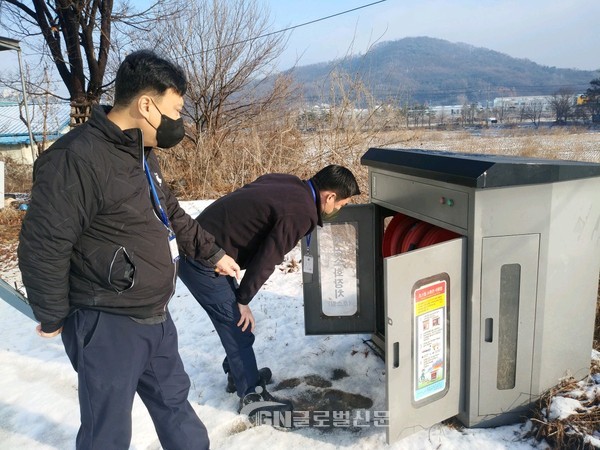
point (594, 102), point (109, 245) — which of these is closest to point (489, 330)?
point (109, 245)

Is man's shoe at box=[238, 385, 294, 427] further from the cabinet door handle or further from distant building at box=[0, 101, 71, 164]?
distant building at box=[0, 101, 71, 164]

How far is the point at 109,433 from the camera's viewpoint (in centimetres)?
183

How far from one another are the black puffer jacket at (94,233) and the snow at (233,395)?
132 cm

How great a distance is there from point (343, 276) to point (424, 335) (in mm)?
1123

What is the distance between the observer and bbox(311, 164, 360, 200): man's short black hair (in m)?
2.69

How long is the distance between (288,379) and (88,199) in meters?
2.22

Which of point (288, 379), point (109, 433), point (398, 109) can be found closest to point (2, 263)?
point (288, 379)

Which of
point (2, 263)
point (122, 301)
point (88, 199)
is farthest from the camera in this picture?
point (2, 263)

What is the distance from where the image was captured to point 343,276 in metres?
3.46

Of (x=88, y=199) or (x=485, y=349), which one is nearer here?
(x=88, y=199)

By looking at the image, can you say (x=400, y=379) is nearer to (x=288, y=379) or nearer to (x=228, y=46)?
(x=288, y=379)

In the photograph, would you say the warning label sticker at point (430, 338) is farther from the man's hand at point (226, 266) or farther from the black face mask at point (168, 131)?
the black face mask at point (168, 131)

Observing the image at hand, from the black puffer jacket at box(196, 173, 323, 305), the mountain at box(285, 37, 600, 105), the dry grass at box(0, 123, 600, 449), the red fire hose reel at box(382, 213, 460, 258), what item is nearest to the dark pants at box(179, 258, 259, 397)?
the black puffer jacket at box(196, 173, 323, 305)

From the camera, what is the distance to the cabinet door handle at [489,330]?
2439 mm
